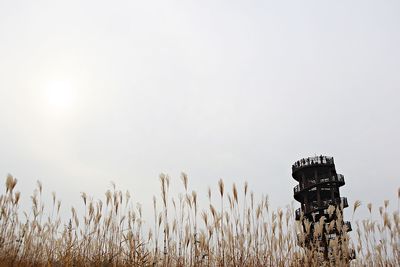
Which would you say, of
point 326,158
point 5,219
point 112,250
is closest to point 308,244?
point 112,250

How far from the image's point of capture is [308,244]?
5.75 metres

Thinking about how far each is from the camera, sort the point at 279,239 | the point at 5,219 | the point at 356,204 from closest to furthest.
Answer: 1. the point at 5,219
2. the point at 356,204
3. the point at 279,239

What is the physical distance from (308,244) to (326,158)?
1006 inches

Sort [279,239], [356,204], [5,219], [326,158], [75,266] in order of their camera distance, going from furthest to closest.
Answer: [326,158] < [279,239] < [356,204] < [5,219] < [75,266]

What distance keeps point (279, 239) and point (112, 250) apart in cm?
225

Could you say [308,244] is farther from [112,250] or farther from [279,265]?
[112,250]

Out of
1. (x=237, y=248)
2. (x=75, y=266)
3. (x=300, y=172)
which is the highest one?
(x=300, y=172)

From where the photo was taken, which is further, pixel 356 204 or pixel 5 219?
pixel 356 204

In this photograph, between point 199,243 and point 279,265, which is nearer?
point 199,243

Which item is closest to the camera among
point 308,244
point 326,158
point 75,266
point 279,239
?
point 75,266

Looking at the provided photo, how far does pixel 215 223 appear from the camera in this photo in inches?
193

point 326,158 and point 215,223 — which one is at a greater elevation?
point 326,158

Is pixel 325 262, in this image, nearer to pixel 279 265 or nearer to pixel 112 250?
pixel 279 265

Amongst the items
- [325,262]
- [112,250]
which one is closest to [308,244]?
[325,262]
